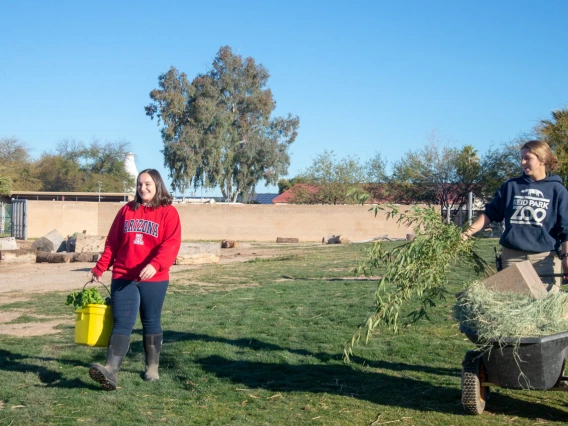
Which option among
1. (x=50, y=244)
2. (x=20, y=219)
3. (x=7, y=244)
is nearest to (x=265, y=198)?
(x=20, y=219)

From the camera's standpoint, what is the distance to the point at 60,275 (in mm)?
16688

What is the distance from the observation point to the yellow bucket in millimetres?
5621

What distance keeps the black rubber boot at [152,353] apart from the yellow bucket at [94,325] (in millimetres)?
358

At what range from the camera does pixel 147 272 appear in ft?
17.8

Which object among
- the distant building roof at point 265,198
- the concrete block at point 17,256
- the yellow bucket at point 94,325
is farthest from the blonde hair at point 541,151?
the distant building roof at point 265,198

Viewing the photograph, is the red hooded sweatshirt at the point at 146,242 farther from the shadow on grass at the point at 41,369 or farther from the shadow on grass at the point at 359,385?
the shadow on grass at the point at 359,385

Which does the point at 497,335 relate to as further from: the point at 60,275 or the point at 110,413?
the point at 60,275

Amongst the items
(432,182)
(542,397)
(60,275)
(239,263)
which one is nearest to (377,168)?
(432,182)

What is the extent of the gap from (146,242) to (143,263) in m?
0.19

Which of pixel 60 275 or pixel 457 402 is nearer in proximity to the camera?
pixel 457 402

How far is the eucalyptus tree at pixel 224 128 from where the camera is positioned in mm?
52125

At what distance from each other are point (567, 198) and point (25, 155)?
62.1 m

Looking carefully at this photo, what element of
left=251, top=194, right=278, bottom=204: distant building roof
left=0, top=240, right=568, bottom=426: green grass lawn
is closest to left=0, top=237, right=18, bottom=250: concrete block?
left=0, top=240, right=568, bottom=426: green grass lawn

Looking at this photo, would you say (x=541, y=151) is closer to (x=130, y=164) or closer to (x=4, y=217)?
(x=4, y=217)
